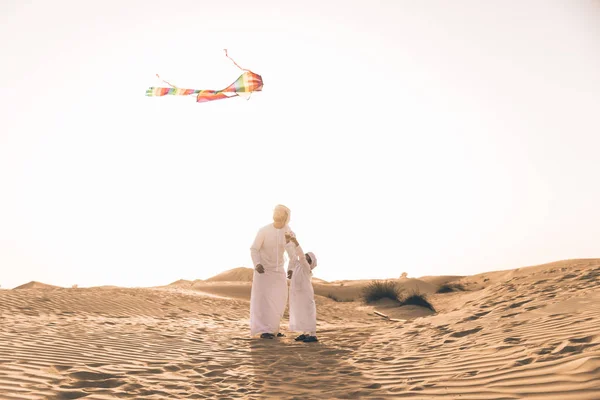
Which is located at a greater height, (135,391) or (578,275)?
(578,275)

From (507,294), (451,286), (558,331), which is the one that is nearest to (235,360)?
(558,331)

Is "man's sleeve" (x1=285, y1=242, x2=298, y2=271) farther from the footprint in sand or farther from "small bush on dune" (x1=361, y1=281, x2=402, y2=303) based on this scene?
"small bush on dune" (x1=361, y1=281, x2=402, y2=303)

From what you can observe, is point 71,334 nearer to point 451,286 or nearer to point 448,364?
point 448,364

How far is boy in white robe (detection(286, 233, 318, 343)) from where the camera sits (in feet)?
25.4

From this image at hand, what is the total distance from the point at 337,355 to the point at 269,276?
6.66ft

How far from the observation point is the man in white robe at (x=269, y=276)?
7.90m

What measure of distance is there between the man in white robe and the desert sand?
315mm

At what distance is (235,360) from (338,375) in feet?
5.01

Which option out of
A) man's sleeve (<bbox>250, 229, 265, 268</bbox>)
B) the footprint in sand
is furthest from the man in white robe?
the footprint in sand

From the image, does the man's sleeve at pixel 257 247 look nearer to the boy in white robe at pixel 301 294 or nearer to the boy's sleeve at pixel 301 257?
the boy in white robe at pixel 301 294

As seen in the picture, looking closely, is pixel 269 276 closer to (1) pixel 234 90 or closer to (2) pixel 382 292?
(1) pixel 234 90

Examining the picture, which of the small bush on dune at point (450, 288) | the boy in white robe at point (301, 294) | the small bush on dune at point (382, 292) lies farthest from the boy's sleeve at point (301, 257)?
the small bush on dune at point (450, 288)

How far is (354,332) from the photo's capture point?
28.0 feet

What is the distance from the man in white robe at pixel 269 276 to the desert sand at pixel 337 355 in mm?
315
